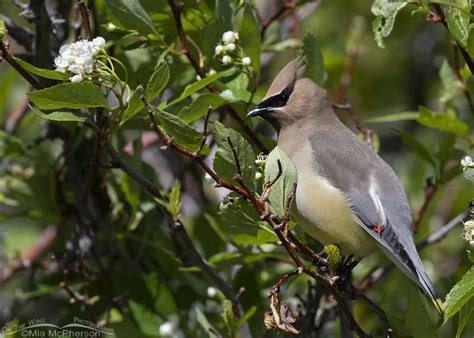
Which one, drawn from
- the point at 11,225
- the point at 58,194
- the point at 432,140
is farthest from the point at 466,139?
the point at 11,225

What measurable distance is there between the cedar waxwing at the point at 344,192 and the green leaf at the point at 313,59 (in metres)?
0.08

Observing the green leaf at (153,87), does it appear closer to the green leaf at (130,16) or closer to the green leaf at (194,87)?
the green leaf at (194,87)

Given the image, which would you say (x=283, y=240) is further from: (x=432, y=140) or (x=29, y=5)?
(x=432, y=140)

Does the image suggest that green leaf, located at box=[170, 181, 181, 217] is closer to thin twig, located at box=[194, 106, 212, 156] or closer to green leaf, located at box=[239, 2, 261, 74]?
thin twig, located at box=[194, 106, 212, 156]

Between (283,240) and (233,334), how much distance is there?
71cm

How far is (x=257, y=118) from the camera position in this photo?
3641 mm

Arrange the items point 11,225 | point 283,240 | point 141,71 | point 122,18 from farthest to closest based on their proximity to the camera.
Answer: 1. point 11,225
2. point 141,71
3. point 122,18
4. point 283,240

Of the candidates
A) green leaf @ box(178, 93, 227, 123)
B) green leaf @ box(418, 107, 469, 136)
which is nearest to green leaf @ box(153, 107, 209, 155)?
green leaf @ box(178, 93, 227, 123)

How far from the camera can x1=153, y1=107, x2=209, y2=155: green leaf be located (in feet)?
8.82

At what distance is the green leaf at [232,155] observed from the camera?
8.63 feet

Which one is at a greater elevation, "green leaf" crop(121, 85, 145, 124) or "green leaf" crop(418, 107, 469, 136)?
"green leaf" crop(121, 85, 145, 124)

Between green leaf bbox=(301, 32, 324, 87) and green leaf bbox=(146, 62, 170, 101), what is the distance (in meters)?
0.91

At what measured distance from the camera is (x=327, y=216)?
10.9 ft

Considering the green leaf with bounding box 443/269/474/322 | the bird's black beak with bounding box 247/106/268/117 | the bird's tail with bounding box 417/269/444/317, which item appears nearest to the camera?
the green leaf with bounding box 443/269/474/322
